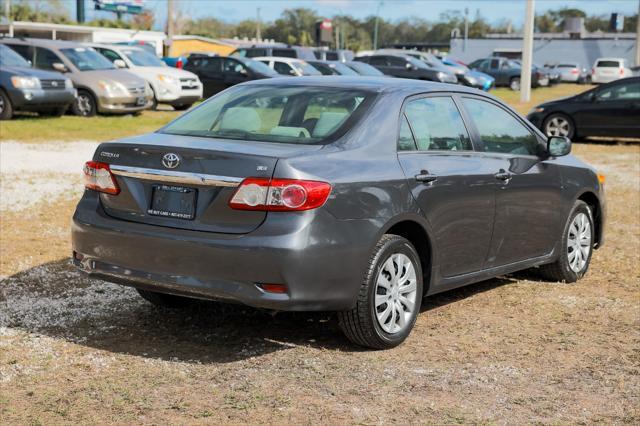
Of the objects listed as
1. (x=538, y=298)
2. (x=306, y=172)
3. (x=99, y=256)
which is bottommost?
(x=538, y=298)

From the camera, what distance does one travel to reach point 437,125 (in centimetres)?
639

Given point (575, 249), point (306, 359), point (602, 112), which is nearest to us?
point (306, 359)

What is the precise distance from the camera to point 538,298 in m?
7.33

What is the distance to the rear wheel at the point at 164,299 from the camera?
6.53 m

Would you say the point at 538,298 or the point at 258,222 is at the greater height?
the point at 258,222

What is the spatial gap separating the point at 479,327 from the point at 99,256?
2.42 metres

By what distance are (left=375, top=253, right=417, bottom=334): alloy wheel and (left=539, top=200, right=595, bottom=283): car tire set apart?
7.14 ft

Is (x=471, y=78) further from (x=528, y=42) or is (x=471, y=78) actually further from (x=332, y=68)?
(x=332, y=68)

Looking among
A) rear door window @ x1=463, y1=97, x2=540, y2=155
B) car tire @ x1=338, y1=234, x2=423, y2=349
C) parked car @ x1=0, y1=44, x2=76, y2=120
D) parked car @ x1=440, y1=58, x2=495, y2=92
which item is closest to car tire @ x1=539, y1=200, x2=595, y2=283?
rear door window @ x1=463, y1=97, x2=540, y2=155

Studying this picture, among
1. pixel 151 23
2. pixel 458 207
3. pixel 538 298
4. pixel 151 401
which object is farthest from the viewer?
pixel 151 23

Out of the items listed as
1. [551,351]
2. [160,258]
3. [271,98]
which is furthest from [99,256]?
[551,351]

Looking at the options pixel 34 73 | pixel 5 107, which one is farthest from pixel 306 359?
pixel 34 73

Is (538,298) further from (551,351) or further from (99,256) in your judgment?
(99,256)

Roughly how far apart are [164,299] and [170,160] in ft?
4.74
